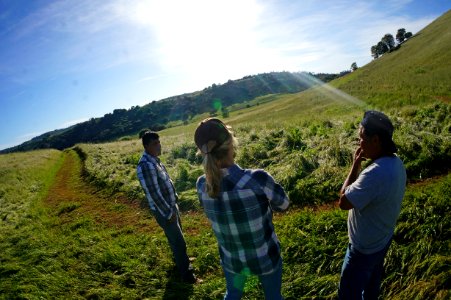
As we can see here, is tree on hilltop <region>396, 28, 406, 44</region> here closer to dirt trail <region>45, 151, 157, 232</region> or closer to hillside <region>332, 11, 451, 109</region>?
hillside <region>332, 11, 451, 109</region>

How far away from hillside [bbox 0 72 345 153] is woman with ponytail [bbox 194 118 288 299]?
113220 millimetres

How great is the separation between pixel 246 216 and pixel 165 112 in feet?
472

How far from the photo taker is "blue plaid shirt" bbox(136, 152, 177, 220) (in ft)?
18.0

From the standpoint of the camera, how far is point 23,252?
914cm

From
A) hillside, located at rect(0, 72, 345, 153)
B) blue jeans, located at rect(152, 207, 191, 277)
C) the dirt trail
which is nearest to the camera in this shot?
blue jeans, located at rect(152, 207, 191, 277)

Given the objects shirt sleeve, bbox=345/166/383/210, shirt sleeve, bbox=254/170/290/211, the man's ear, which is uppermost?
the man's ear

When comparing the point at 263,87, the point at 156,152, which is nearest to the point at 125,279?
the point at 156,152

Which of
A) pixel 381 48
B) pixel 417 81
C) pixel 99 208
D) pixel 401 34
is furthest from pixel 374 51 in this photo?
pixel 99 208

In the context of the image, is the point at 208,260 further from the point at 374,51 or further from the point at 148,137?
the point at 374,51

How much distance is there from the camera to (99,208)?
503 inches

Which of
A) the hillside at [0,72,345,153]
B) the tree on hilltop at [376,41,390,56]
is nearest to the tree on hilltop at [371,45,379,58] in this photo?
the tree on hilltop at [376,41,390,56]

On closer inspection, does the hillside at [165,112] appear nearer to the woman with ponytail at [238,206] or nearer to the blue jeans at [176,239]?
the blue jeans at [176,239]

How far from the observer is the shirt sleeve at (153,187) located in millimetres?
5469

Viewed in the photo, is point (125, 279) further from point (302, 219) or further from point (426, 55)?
point (426, 55)
